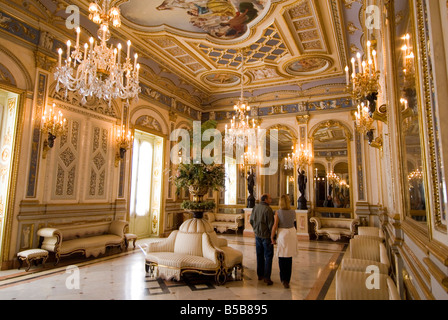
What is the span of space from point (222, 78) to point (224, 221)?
5.19 metres

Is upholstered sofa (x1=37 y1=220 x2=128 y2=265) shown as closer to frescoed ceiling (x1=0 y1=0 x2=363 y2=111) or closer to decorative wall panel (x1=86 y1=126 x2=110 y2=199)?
decorative wall panel (x1=86 y1=126 x2=110 y2=199)

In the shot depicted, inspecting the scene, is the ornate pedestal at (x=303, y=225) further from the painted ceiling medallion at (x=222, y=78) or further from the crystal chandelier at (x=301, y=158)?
the painted ceiling medallion at (x=222, y=78)

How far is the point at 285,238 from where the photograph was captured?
407 cm

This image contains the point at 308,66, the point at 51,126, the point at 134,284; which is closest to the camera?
the point at 134,284

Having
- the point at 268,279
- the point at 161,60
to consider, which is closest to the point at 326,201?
the point at 268,279

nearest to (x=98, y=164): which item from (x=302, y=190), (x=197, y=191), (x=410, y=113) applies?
(x=197, y=191)

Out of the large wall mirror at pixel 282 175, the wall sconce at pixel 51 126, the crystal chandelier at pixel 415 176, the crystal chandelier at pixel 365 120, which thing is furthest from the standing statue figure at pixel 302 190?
the crystal chandelier at pixel 415 176

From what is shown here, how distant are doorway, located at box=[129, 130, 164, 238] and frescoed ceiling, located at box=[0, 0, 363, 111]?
1.96 meters

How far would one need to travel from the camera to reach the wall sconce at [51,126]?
566 cm

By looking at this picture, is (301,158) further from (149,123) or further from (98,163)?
(98,163)

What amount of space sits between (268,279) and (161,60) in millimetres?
6648

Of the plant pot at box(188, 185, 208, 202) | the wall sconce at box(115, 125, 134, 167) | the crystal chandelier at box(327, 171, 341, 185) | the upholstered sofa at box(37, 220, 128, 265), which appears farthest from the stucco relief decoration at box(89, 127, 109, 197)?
the crystal chandelier at box(327, 171, 341, 185)

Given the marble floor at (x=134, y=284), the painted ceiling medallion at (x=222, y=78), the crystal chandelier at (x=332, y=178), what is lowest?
the marble floor at (x=134, y=284)

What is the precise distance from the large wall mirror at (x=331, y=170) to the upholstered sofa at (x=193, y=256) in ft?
18.9
